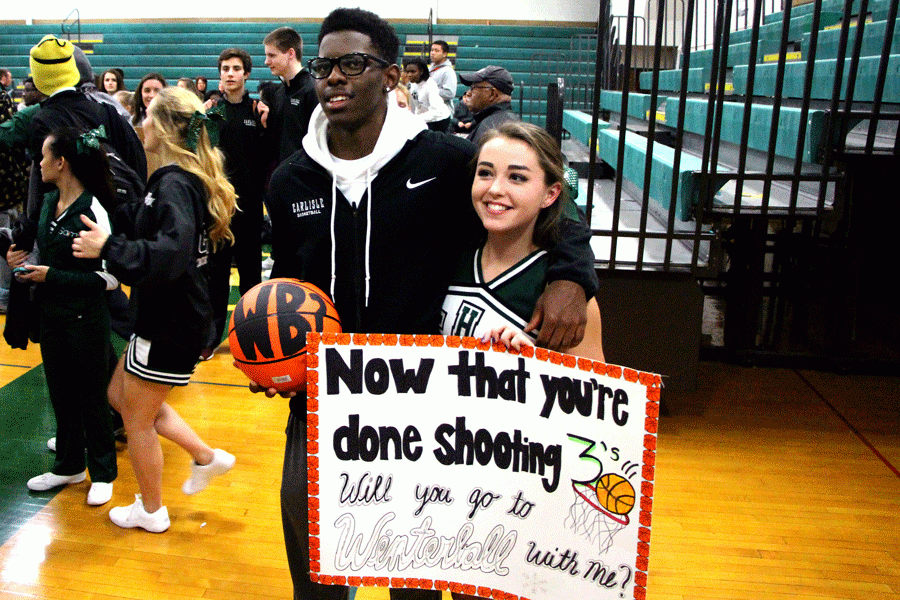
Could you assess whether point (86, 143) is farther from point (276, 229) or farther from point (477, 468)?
point (477, 468)

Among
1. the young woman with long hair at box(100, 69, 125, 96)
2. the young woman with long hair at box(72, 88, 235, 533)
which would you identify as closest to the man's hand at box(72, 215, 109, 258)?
the young woman with long hair at box(72, 88, 235, 533)

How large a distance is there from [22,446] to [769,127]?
455 cm

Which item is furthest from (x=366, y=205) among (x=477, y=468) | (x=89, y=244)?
(x=89, y=244)

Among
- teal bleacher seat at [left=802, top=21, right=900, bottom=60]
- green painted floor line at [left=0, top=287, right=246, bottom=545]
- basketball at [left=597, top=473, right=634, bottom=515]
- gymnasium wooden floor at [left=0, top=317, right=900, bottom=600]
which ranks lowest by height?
gymnasium wooden floor at [left=0, top=317, right=900, bottom=600]

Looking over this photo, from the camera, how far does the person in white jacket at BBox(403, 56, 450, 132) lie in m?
7.73

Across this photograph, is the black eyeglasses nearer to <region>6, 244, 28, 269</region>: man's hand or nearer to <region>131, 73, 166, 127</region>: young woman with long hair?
<region>6, 244, 28, 269</region>: man's hand

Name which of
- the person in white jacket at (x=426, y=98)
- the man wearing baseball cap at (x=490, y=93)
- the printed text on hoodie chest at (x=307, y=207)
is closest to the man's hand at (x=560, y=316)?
the printed text on hoodie chest at (x=307, y=207)

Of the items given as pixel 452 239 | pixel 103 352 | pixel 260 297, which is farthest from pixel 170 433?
pixel 452 239

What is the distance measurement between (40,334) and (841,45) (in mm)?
4196

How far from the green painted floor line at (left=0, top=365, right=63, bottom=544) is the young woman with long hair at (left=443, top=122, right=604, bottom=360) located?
227cm

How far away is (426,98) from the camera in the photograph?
789 centimetres

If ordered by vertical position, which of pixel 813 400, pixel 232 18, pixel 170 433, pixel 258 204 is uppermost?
pixel 232 18

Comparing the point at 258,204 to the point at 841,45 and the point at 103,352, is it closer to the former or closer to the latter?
the point at 103,352

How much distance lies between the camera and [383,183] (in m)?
1.71
